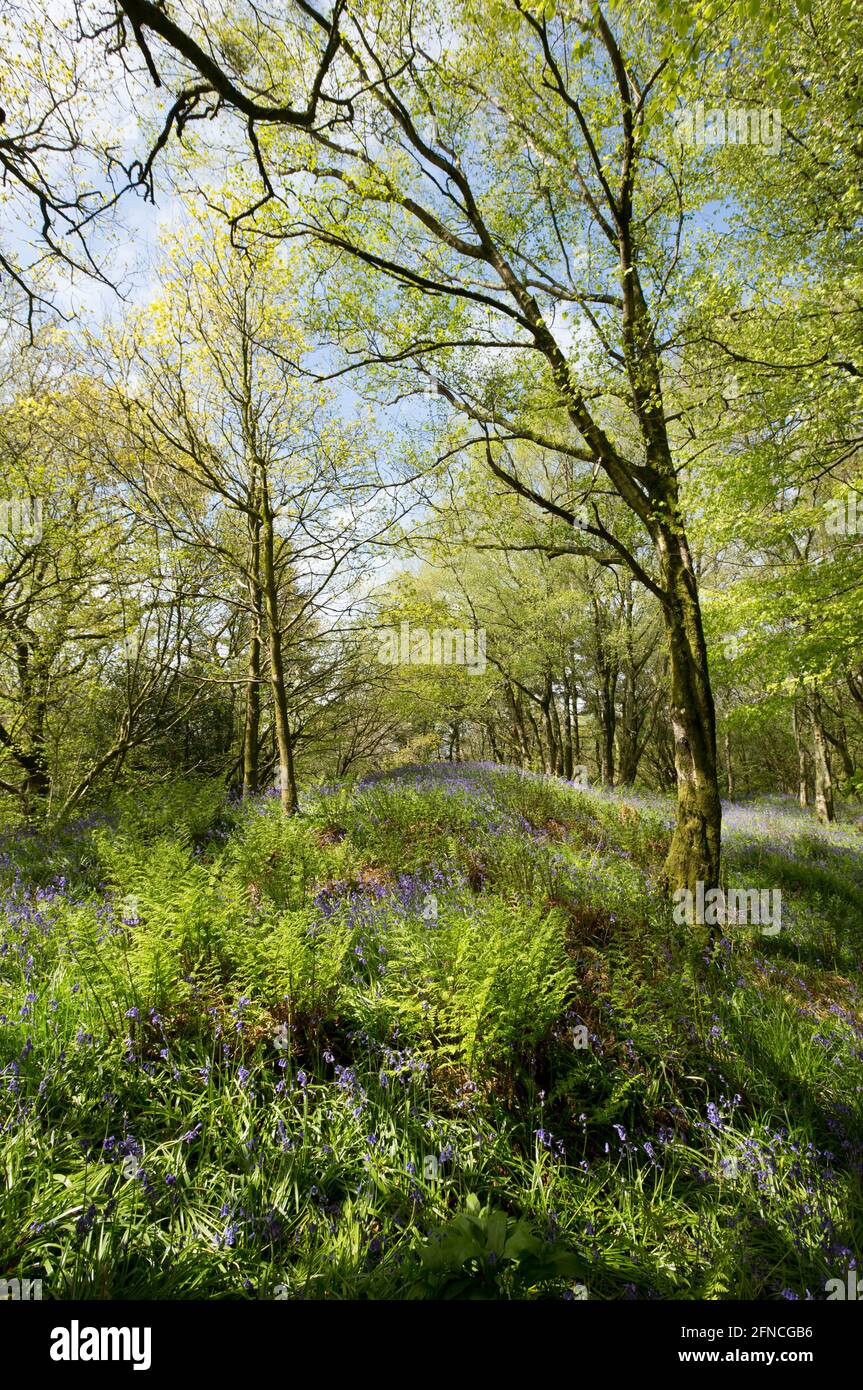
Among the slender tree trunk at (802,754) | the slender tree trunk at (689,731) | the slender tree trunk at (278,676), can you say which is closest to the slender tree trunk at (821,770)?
the slender tree trunk at (802,754)

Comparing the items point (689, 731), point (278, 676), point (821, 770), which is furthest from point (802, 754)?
point (278, 676)

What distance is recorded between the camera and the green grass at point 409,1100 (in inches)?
82.7

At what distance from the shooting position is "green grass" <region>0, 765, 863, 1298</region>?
2.10m

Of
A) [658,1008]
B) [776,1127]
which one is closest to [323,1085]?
[658,1008]

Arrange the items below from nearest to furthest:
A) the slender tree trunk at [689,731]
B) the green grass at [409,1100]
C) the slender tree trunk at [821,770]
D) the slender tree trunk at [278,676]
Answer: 1. the green grass at [409,1100]
2. the slender tree trunk at [689,731]
3. the slender tree trunk at [278,676]
4. the slender tree trunk at [821,770]

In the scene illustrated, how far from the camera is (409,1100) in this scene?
2.94m

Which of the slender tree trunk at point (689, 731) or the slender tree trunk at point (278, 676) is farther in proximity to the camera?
the slender tree trunk at point (278, 676)

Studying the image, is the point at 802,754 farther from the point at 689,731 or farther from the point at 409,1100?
the point at 409,1100

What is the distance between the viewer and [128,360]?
7.54 meters

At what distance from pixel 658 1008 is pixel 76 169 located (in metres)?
7.77

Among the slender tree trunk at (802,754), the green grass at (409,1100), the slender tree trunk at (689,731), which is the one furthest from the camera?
the slender tree trunk at (802,754)

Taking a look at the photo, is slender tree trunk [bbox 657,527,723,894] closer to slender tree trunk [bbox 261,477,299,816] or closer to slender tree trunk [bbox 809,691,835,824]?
slender tree trunk [bbox 261,477,299,816]

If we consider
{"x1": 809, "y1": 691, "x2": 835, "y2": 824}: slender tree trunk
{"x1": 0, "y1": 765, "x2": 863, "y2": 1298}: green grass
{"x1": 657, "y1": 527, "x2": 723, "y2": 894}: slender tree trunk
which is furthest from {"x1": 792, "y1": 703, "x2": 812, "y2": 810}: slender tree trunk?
{"x1": 0, "y1": 765, "x2": 863, "y2": 1298}: green grass

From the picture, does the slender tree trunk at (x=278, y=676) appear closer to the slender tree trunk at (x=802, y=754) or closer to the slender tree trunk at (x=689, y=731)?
the slender tree trunk at (x=689, y=731)
